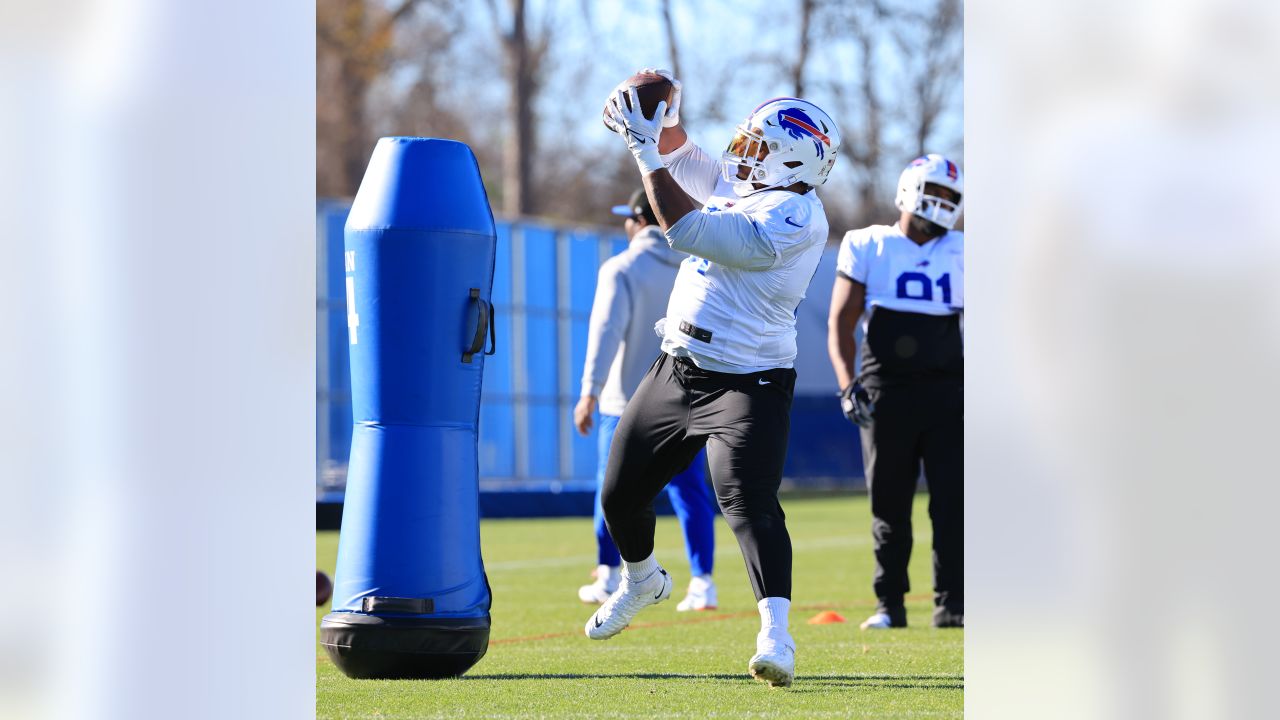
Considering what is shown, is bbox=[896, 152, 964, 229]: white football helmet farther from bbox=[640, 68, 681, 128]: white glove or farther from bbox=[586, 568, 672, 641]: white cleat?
bbox=[586, 568, 672, 641]: white cleat

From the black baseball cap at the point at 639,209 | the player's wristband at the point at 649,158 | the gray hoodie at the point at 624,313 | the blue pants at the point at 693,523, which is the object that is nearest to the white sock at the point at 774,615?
the player's wristband at the point at 649,158

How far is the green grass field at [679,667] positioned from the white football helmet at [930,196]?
1804 millimetres

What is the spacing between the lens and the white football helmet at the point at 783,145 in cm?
546

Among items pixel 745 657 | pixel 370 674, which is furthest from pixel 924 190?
pixel 370 674

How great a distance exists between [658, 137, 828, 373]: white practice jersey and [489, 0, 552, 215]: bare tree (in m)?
28.2

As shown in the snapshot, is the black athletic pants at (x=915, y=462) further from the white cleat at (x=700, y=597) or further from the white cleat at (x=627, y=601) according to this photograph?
Answer: the white cleat at (x=627, y=601)

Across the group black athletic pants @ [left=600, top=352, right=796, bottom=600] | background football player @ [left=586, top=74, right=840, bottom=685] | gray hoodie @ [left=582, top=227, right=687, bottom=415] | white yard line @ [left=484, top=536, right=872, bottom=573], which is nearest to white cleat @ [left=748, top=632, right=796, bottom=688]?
background football player @ [left=586, top=74, right=840, bottom=685]

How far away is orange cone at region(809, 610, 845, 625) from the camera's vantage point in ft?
25.9

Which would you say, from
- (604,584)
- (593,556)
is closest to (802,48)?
(593,556)

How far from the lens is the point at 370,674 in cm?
561

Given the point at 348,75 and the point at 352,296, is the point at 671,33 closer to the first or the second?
the point at 348,75

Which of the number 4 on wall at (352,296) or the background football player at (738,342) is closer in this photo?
the background football player at (738,342)
